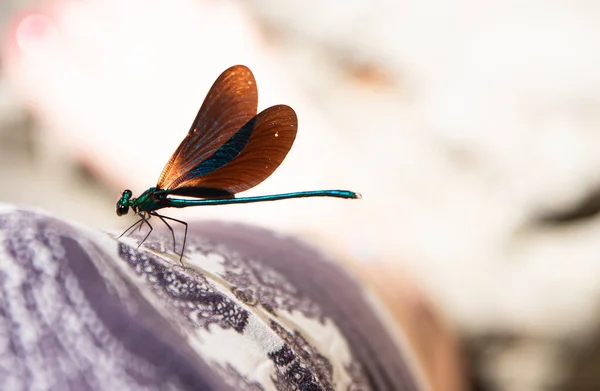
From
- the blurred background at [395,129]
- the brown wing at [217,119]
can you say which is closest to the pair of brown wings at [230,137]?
the brown wing at [217,119]

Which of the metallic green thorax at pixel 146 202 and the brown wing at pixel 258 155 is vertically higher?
the brown wing at pixel 258 155

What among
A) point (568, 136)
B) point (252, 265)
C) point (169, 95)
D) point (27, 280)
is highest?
point (568, 136)

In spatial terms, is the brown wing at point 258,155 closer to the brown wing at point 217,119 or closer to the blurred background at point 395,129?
the brown wing at point 217,119

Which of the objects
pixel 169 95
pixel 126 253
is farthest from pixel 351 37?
pixel 126 253

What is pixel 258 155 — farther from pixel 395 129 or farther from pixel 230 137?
pixel 395 129

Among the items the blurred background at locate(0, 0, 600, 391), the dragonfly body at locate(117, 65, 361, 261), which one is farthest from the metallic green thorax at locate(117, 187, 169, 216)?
the blurred background at locate(0, 0, 600, 391)

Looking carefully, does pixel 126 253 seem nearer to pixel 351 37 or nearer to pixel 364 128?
pixel 364 128
